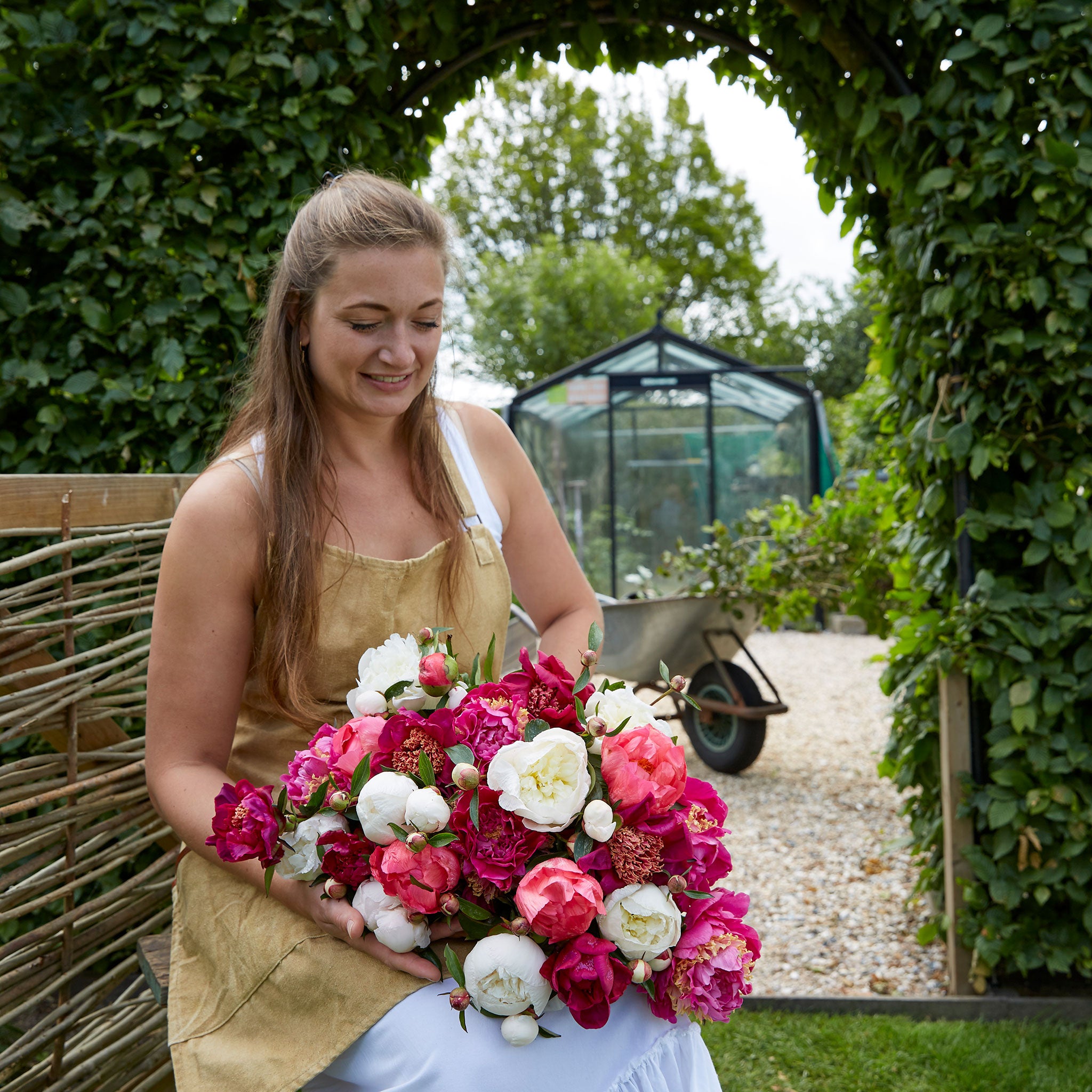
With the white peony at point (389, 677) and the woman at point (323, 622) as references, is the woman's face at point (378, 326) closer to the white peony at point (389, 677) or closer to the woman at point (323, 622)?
the woman at point (323, 622)

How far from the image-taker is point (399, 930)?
4.09 feet

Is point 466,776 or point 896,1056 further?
point 896,1056

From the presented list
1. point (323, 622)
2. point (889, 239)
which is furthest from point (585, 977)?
point (889, 239)

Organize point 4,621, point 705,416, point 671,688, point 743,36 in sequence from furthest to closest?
point 705,416 → point 743,36 → point 4,621 → point 671,688

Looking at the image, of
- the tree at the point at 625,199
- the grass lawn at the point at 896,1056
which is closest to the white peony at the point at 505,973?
the grass lawn at the point at 896,1056

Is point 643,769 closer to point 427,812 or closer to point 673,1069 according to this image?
point 427,812

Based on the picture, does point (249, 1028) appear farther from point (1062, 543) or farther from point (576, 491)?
point (576, 491)

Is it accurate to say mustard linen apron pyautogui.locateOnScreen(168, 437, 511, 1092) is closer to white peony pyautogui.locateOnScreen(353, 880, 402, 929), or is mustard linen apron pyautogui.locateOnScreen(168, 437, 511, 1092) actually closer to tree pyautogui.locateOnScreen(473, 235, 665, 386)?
white peony pyautogui.locateOnScreen(353, 880, 402, 929)

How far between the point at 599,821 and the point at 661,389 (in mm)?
8993

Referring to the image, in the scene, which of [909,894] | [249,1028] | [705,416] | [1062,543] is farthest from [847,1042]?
[705,416]

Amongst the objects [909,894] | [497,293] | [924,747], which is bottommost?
[909,894]

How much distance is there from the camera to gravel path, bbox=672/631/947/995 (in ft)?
11.3

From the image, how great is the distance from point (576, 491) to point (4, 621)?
8670 millimetres

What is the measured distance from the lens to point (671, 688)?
130 cm
